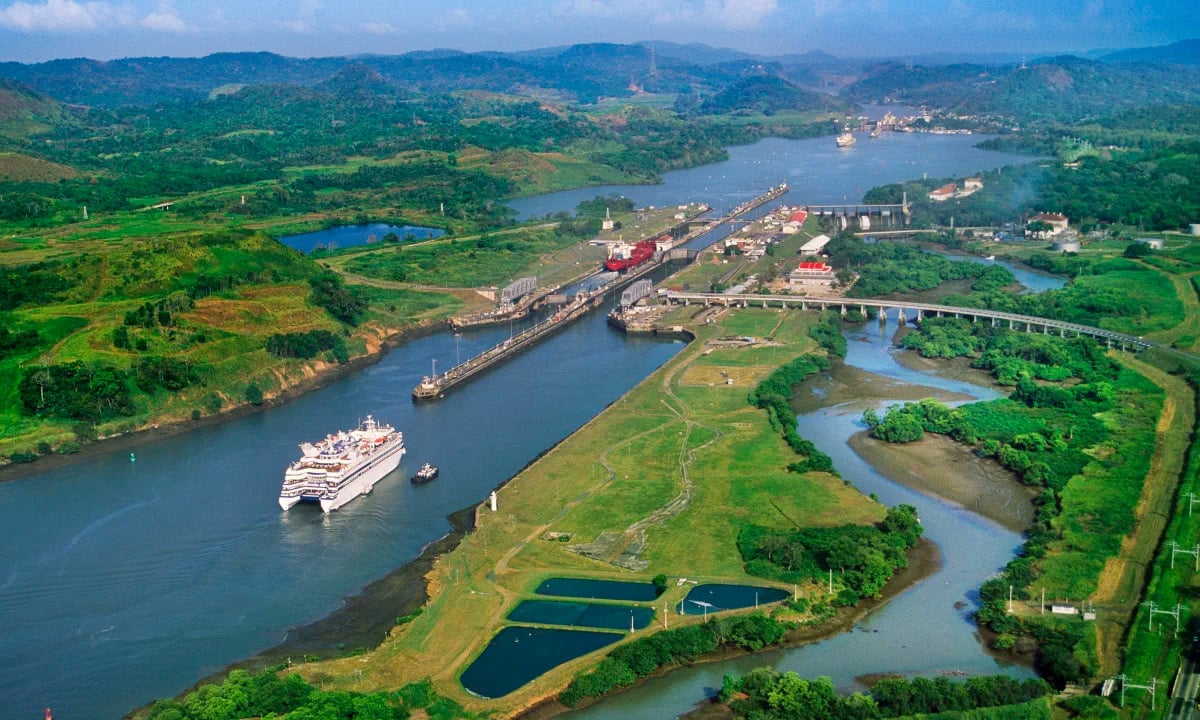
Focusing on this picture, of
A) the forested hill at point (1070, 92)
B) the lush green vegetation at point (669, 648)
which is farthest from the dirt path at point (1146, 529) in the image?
the forested hill at point (1070, 92)

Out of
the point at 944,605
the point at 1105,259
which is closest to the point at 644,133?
the point at 1105,259

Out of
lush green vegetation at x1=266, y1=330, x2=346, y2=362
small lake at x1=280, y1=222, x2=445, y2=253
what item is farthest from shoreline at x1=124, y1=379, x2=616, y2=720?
small lake at x1=280, y1=222, x2=445, y2=253

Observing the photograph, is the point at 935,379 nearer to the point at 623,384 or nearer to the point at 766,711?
the point at 623,384

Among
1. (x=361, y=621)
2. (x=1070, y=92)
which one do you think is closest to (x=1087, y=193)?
(x=361, y=621)

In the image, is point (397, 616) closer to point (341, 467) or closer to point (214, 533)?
point (214, 533)

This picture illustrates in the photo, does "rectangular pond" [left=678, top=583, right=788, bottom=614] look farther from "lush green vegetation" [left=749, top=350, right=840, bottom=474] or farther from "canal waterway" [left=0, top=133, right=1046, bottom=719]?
"lush green vegetation" [left=749, top=350, right=840, bottom=474]

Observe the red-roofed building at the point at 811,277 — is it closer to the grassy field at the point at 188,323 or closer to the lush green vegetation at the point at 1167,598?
the grassy field at the point at 188,323

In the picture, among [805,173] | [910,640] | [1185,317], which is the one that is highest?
[805,173]
